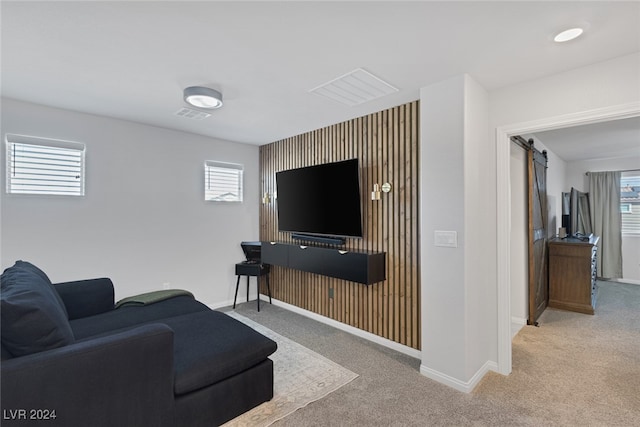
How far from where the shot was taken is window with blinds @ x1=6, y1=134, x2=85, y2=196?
117 inches

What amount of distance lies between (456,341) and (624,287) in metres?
5.39

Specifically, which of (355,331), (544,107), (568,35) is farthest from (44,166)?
(544,107)

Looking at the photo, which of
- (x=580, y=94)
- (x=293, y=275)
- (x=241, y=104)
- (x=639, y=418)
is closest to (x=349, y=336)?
(x=293, y=275)

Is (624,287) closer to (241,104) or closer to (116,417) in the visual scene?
(241,104)

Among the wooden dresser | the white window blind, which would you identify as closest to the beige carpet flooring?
the wooden dresser

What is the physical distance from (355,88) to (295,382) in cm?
257

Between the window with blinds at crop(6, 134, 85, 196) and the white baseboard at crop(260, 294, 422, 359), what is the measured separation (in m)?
2.95

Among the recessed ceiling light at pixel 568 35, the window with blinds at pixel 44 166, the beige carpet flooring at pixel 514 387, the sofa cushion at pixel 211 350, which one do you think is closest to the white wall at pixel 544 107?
the beige carpet flooring at pixel 514 387

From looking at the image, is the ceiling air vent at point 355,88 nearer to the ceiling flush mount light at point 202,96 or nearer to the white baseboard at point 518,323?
the ceiling flush mount light at point 202,96

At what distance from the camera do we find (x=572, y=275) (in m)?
4.25

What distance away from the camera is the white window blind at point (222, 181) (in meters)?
4.42

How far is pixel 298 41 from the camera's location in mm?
1958

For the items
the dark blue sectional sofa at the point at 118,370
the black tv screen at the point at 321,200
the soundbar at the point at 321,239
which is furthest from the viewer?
the soundbar at the point at 321,239

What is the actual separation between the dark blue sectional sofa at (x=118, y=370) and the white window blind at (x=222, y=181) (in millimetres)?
2357
